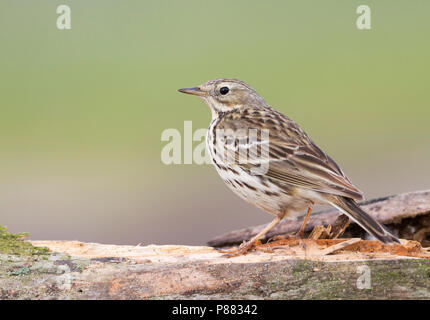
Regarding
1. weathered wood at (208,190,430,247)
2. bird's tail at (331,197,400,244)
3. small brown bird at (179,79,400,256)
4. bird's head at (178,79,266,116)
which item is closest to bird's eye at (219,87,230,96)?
bird's head at (178,79,266,116)

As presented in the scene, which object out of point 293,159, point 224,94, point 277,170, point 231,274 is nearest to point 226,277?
point 231,274

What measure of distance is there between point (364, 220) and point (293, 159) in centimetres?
118

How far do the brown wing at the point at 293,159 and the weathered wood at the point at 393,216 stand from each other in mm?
892

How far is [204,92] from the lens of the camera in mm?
7988

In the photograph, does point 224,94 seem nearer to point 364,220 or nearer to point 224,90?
point 224,90

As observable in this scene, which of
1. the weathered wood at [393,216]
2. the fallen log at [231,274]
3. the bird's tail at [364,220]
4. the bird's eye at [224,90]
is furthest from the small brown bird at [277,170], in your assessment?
the weathered wood at [393,216]

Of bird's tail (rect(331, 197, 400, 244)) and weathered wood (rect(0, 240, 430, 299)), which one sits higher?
bird's tail (rect(331, 197, 400, 244))

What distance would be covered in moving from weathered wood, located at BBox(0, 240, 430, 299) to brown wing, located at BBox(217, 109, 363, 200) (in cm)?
80

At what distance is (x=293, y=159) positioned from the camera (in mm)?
6570

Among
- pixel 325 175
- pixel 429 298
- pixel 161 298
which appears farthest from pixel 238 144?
pixel 429 298

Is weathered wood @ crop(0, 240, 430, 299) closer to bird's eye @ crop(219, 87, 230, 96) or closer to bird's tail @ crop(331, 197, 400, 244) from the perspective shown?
bird's tail @ crop(331, 197, 400, 244)

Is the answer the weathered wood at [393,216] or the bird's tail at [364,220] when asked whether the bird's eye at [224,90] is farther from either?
the bird's tail at [364,220]

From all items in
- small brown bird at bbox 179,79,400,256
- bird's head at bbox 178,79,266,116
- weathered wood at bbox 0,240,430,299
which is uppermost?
bird's head at bbox 178,79,266,116

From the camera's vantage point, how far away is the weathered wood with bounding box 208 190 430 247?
7.00 m
